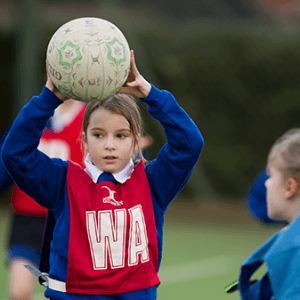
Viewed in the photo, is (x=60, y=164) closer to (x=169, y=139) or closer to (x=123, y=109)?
(x=123, y=109)

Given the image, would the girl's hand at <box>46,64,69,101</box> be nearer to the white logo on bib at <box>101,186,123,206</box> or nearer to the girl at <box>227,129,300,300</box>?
the white logo on bib at <box>101,186,123,206</box>

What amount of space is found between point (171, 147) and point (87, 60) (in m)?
0.56

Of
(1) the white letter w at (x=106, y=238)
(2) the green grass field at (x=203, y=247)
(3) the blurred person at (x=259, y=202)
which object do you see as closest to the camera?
(1) the white letter w at (x=106, y=238)

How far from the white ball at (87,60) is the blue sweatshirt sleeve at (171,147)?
0.75 feet

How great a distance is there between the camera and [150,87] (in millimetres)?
2523

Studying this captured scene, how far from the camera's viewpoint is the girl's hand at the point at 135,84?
2.49 m

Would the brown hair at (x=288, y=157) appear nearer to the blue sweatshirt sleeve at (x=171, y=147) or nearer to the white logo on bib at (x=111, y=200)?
the blue sweatshirt sleeve at (x=171, y=147)

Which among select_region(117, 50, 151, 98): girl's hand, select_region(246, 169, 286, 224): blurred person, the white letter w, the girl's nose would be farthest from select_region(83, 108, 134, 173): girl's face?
select_region(246, 169, 286, 224): blurred person

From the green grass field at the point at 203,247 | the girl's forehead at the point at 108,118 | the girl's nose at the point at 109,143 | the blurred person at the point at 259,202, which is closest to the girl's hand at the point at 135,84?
the girl's forehead at the point at 108,118

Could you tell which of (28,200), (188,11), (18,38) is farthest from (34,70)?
(28,200)

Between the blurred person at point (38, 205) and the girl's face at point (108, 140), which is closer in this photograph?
the girl's face at point (108, 140)

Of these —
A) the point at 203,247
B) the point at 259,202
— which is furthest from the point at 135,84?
the point at 203,247

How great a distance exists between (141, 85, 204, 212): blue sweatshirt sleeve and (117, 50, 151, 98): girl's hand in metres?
0.03

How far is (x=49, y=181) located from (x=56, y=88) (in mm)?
405
